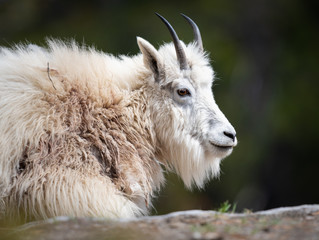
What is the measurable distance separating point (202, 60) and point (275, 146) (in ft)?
44.3

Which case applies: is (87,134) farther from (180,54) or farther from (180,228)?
(180,228)

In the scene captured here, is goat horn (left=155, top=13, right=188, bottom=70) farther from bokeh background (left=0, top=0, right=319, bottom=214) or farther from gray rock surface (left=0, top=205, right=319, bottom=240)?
bokeh background (left=0, top=0, right=319, bottom=214)

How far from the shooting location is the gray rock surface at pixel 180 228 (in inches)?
156

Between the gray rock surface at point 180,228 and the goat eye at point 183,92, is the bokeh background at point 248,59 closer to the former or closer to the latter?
the goat eye at point 183,92

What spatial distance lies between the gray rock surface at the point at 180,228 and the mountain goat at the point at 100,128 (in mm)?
788

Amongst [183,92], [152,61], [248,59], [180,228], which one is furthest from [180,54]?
[248,59]

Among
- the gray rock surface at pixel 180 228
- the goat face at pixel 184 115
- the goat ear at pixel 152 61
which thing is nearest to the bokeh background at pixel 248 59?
the goat face at pixel 184 115

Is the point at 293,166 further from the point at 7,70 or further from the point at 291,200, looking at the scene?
the point at 7,70

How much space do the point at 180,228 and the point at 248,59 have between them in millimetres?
16806

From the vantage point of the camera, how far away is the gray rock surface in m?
3.96

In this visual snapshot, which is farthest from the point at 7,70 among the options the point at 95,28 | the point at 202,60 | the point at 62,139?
the point at 95,28

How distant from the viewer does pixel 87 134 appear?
5.63 m

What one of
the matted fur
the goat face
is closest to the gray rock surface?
the matted fur

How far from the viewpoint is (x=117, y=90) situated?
6.11 meters
